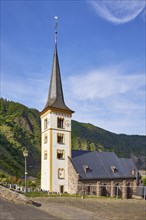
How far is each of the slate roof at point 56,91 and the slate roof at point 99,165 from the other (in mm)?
7843

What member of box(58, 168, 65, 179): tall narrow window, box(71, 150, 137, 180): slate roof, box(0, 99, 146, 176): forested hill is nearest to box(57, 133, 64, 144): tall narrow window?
box(71, 150, 137, 180): slate roof

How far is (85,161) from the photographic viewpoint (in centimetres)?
4028

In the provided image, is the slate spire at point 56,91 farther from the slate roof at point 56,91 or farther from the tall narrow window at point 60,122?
the tall narrow window at point 60,122

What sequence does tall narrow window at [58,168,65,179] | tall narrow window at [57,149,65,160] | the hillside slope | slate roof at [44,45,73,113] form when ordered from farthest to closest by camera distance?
the hillside slope → slate roof at [44,45,73,113] → tall narrow window at [57,149,65,160] → tall narrow window at [58,168,65,179]

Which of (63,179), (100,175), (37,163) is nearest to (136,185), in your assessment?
(100,175)

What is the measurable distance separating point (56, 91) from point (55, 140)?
778 centimetres

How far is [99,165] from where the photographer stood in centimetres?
4141

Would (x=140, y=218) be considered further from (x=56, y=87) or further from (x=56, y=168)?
(x=56, y=87)

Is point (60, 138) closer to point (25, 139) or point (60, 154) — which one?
point (60, 154)

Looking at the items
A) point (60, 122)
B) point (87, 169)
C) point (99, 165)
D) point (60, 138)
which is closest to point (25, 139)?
point (99, 165)

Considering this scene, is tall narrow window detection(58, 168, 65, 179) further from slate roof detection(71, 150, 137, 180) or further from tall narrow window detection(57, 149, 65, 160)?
slate roof detection(71, 150, 137, 180)

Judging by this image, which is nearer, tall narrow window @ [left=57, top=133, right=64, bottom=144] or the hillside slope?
tall narrow window @ [left=57, top=133, right=64, bottom=144]

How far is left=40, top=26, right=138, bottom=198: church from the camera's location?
3734 cm

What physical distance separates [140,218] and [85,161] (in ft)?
59.2
